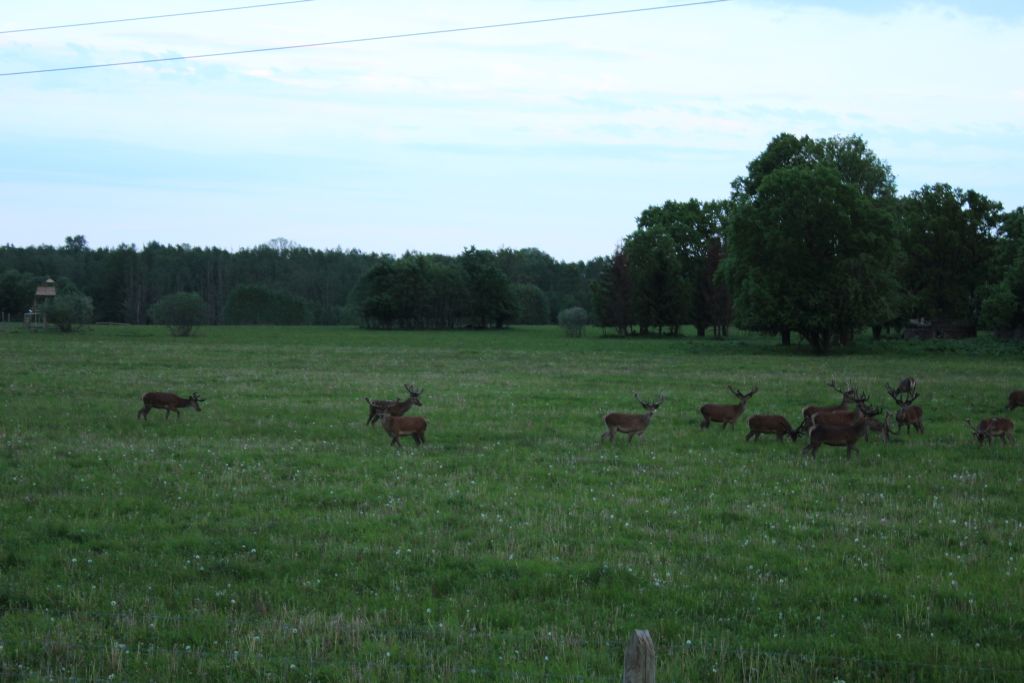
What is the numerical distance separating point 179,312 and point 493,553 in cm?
7999

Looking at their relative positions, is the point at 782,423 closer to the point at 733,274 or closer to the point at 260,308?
the point at 733,274

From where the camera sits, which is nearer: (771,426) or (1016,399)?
(771,426)

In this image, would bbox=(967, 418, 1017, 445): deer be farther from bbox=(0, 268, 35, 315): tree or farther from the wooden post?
bbox=(0, 268, 35, 315): tree

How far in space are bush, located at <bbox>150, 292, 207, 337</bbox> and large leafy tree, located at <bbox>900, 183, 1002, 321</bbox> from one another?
203ft

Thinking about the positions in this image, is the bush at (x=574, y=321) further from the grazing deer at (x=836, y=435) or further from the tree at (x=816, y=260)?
the grazing deer at (x=836, y=435)

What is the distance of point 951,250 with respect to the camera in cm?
7712

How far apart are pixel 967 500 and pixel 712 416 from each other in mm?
8463

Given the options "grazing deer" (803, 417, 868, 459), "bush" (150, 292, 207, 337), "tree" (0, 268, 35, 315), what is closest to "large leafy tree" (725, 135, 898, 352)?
"grazing deer" (803, 417, 868, 459)

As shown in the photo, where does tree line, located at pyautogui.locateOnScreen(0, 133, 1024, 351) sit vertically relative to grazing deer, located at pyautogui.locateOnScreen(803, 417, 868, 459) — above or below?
above

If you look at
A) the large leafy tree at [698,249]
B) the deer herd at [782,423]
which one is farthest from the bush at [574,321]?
the deer herd at [782,423]

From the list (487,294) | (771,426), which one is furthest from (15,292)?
(771,426)

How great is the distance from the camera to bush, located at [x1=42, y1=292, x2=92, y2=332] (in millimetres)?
87250

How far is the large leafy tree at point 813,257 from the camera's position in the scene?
57.8 metres

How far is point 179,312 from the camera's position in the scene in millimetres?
84250
